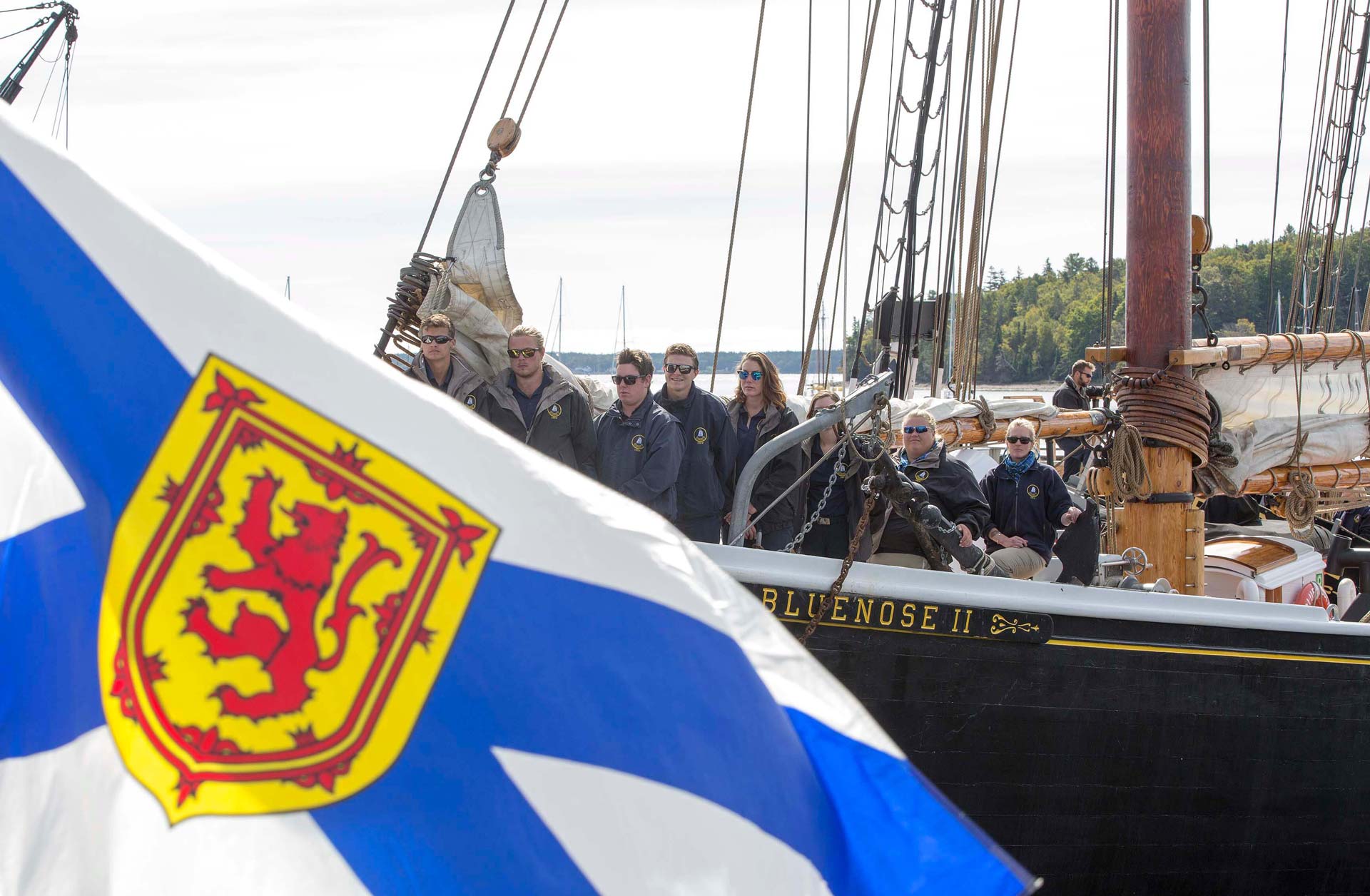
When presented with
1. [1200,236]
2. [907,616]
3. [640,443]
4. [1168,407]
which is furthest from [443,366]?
[1200,236]

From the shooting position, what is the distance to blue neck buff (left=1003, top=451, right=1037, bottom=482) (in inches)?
228

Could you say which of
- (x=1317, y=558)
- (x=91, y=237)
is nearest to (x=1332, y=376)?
(x=1317, y=558)

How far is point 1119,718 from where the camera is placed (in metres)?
5.07

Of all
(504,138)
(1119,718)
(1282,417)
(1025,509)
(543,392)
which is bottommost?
(1119,718)

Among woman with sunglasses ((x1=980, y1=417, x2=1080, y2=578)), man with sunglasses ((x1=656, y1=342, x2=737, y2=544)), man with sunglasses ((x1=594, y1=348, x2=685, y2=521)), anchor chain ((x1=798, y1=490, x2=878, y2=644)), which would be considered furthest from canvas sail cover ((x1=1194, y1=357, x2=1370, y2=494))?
Result: man with sunglasses ((x1=594, y1=348, x2=685, y2=521))

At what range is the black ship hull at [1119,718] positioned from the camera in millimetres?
4684

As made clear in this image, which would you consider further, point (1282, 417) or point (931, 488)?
point (1282, 417)

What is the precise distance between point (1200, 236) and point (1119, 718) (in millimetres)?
2955

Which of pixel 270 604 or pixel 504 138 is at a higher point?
pixel 504 138

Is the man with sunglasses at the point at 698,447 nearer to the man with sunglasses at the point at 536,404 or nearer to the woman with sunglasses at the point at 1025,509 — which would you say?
the man with sunglasses at the point at 536,404

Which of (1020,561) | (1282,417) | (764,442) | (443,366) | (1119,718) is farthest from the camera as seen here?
(1282,417)

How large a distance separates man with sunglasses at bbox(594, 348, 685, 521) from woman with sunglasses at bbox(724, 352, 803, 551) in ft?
1.67

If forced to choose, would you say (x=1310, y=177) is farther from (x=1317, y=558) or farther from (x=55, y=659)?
(x=55, y=659)

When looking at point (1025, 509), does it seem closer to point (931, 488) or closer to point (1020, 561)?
point (1020, 561)
